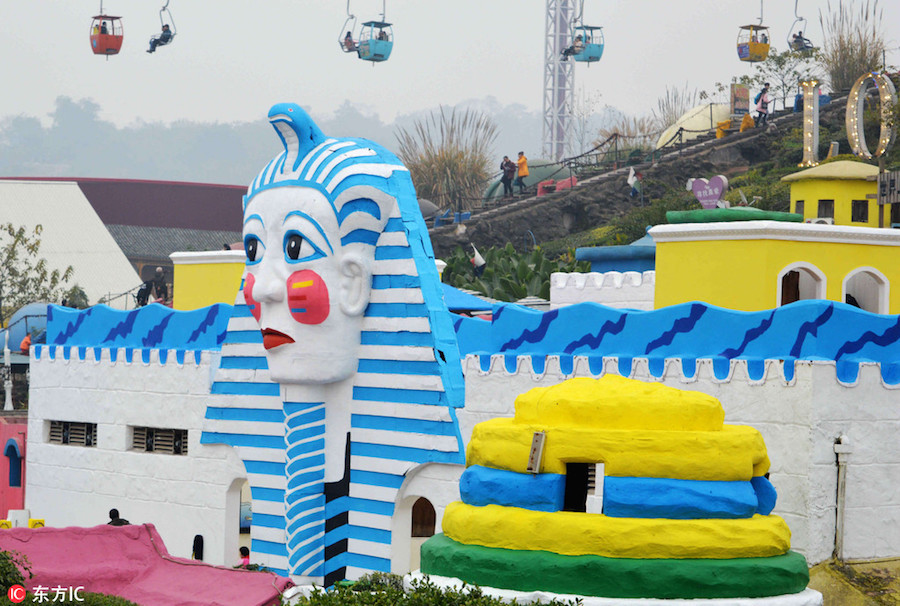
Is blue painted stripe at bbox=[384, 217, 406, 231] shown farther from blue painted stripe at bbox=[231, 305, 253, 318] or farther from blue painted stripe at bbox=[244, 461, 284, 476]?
blue painted stripe at bbox=[244, 461, 284, 476]

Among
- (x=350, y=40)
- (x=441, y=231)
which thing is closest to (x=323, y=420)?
(x=441, y=231)

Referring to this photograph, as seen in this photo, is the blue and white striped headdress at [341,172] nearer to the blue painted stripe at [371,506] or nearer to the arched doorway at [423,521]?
the blue painted stripe at [371,506]

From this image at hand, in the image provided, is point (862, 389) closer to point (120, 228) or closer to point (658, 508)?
point (658, 508)

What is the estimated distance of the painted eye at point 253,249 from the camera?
50.6 feet

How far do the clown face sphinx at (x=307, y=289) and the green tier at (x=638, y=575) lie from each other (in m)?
5.78

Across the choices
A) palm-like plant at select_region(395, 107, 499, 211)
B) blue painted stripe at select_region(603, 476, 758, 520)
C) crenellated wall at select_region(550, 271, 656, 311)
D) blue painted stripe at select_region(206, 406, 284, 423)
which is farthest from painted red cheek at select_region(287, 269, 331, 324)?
palm-like plant at select_region(395, 107, 499, 211)

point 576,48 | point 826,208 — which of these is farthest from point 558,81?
point 826,208

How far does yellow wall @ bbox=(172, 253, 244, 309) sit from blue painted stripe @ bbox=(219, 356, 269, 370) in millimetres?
3725

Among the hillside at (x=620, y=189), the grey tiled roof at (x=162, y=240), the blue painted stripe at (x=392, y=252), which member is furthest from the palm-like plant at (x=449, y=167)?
the blue painted stripe at (x=392, y=252)

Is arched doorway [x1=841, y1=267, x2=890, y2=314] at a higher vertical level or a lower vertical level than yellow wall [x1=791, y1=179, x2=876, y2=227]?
lower

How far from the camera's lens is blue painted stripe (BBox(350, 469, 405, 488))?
15.0 metres

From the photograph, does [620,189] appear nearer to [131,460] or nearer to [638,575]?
[131,460]

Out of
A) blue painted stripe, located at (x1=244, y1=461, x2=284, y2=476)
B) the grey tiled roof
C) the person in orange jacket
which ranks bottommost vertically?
blue painted stripe, located at (x1=244, y1=461, x2=284, y2=476)

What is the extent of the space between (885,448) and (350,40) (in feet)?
154
